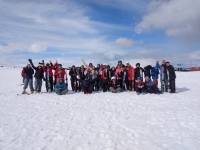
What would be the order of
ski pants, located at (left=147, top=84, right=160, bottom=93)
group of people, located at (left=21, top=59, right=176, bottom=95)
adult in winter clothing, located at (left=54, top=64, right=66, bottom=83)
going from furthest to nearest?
adult in winter clothing, located at (left=54, top=64, right=66, bottom=83) → group of people, located at (left=21, top=59, right=176, bottom=95) → ski pants, located at (left=147, top=84, right=160, bottom=93)

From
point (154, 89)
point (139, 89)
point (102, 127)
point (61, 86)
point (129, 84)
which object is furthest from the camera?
point (129, 84)

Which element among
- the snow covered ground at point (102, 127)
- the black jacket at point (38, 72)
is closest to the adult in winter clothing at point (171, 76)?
the snow covered ground at point (102, 127)

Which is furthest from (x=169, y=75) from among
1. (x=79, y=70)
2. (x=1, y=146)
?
(x=1, y=146)

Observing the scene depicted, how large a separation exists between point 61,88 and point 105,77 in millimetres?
3138

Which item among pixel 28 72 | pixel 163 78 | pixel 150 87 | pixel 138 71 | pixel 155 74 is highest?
pixel 28 72

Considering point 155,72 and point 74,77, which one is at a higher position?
point 155,72

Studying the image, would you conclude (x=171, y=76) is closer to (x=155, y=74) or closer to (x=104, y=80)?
(x=155, y=74)

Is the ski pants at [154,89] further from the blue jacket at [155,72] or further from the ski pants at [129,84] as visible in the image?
the ski pants at [129,84]

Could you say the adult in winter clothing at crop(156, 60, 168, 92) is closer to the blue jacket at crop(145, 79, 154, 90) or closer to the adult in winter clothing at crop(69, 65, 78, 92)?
the blue jacket at crop(145, 79, 154, 90)

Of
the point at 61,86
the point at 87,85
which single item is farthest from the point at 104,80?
the point at 61,86

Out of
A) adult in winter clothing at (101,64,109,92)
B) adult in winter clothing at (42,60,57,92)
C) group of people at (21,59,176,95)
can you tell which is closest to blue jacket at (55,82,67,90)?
group of people at (21,59,176,95)

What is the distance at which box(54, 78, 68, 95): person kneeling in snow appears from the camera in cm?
1148

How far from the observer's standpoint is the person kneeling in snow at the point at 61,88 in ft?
37.7

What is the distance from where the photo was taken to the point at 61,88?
38.3ft
